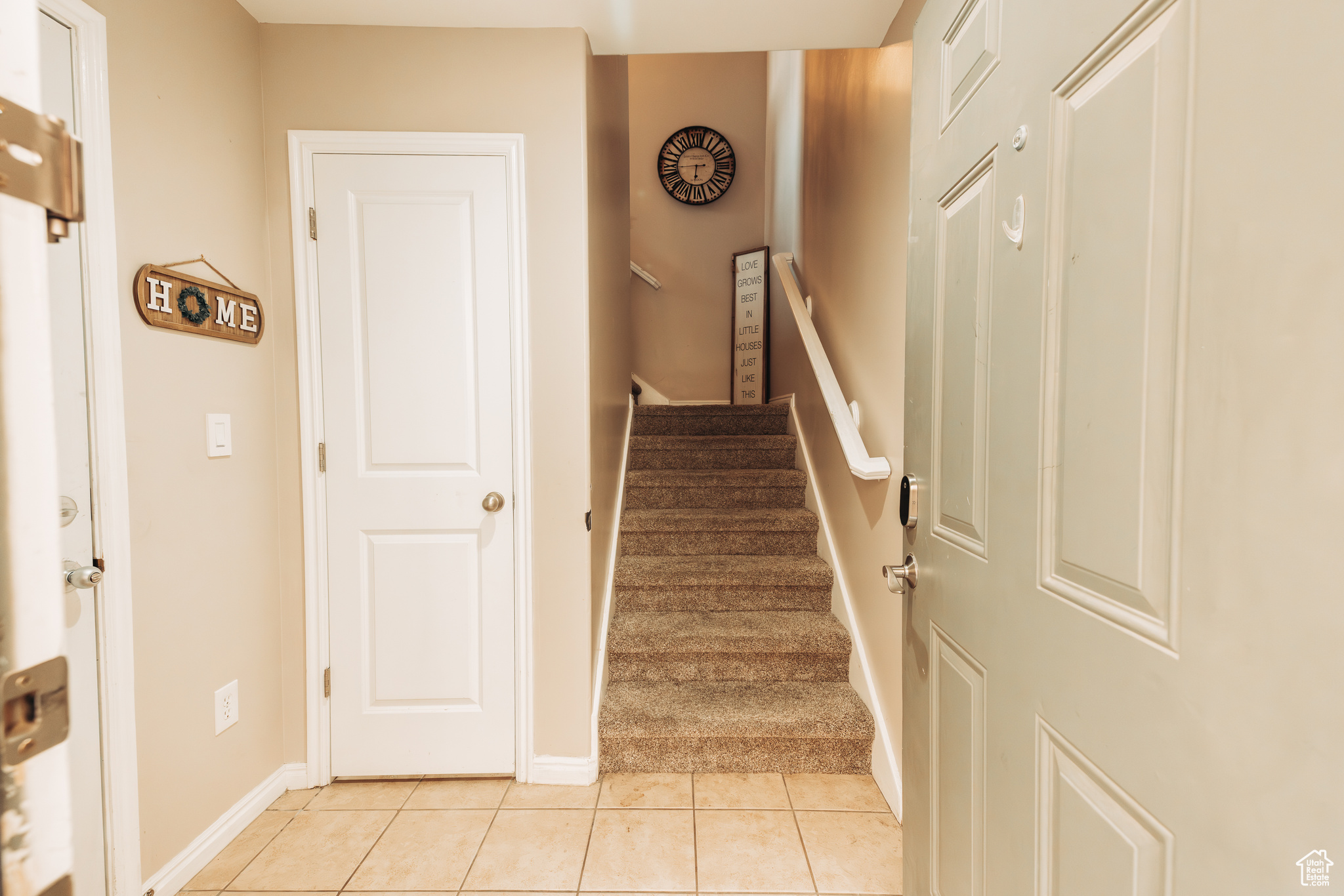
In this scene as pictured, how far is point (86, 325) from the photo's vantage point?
49.7 inches

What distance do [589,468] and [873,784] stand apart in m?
1.40

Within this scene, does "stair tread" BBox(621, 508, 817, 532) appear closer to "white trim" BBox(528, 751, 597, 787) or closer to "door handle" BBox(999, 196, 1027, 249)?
"white trim" BBox(528, 751, 597, 787)

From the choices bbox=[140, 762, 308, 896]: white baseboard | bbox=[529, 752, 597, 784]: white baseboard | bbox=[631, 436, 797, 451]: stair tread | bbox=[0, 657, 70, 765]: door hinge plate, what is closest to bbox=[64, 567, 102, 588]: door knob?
bbox=[140, 762, 308, 896]: white baseboard

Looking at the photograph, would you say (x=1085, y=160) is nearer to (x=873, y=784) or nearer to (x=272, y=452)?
(x=873, y=784)

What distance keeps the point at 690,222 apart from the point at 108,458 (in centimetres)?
392

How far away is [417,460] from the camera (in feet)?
6.07

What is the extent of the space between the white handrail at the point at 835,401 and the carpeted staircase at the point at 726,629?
0.64m

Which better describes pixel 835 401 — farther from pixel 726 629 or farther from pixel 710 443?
pixel 710 443

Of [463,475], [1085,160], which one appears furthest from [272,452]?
[1085,160]

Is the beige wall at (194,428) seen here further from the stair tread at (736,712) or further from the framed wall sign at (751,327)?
the framed wall sign at (751,327)

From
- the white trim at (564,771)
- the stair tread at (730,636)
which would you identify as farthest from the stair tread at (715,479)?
the white trim at (564,771)

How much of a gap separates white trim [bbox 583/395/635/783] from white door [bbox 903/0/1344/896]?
4.14ft

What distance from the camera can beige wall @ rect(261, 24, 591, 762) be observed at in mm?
1780

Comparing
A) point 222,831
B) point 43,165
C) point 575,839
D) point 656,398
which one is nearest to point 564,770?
point 575,839
